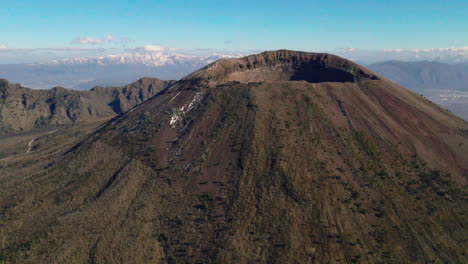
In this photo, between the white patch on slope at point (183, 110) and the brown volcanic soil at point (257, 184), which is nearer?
the brown volcanic soil at point (257, 184)

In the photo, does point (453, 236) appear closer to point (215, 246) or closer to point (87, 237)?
point (215, 246)

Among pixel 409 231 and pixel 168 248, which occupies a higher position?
pixel 409 231

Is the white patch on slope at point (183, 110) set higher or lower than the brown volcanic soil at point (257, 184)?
higher

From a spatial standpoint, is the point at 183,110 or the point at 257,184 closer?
the point at 257,184

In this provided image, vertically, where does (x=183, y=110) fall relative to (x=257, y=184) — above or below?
above

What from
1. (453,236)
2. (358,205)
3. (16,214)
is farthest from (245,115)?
(16,214)

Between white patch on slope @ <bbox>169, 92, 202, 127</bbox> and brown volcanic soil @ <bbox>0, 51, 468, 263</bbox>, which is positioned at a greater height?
white patch on slope @ <bbox>169, 92, 202, 127</bbox>

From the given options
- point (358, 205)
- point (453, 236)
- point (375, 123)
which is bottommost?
point (453, 236)

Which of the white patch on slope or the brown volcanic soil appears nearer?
the brown volcanic soil
